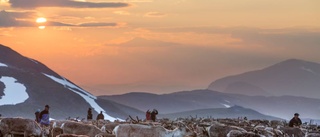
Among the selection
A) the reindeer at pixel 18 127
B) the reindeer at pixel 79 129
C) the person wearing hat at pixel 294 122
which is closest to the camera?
the reindeer at pixel 18 127

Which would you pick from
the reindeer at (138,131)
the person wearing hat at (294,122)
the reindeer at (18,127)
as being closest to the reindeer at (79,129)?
the reindeer at (18,127)

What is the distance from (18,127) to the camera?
115 feet

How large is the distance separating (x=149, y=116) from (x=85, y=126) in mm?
24850

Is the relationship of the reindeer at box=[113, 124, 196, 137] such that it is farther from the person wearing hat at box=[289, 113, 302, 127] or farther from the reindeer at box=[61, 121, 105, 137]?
the person wearing hat at box=[289, 113, 302, 127]

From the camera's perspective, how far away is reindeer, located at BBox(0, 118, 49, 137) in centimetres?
3484

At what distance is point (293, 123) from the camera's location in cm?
4947

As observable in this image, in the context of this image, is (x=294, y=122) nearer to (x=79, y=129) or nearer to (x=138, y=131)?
(x=79, y=129)

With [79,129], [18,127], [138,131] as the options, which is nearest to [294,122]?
[79,129]

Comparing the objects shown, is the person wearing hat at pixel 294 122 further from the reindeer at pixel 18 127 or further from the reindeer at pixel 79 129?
the reindeer at pixel 18 127

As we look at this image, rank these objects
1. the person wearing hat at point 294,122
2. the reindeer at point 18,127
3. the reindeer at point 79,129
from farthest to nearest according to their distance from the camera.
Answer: the person wearing hat at point 294,122, the reindeer at point 79,129, the reindeer at point 18,127

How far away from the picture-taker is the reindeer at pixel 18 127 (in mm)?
34844

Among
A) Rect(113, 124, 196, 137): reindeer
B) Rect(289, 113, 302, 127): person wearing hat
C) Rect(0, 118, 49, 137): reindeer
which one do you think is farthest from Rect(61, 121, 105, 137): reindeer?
Rect(289, 113, 302, 127): person wearing hat

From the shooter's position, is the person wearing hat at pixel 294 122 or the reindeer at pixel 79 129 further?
the person wearing hat at pixel 294 122

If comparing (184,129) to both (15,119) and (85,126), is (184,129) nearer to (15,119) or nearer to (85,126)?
(85,126)
